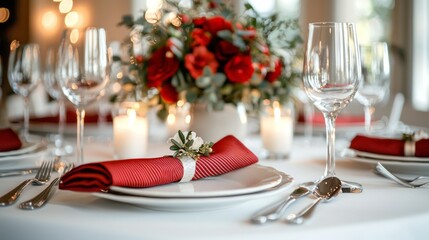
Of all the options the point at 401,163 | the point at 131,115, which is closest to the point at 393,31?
the point at 131,115

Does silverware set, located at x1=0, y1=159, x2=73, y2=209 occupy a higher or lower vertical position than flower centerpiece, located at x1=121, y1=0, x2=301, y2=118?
lower

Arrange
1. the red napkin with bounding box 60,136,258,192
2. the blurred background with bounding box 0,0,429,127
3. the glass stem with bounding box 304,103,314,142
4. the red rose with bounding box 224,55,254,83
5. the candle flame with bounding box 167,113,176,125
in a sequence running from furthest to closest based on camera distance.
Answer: the blurred background with bounding box 0,0,429,127
the glass stem with bounding box 304,103,314,142
the candle flame with bounding box 167,113,176,125
the red rose with bounding box 224,55,254,83
the red napkin with bounding box 60,136,258,192

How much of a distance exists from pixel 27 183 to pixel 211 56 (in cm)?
63

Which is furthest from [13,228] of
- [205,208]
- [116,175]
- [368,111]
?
[368,111]

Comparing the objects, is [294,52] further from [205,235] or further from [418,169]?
[205,235]

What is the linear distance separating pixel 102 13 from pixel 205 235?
8.15 metres

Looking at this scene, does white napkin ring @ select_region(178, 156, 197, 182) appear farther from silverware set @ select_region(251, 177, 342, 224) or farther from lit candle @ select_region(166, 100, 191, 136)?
lit candle @ select_region(166, 100, 191, 136)

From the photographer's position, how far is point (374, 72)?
1.70 m

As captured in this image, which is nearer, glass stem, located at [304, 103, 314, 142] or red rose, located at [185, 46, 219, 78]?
red rose, located at [185, 46, 219, 78]

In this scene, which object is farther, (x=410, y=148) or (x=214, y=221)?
(x=410, y=148)

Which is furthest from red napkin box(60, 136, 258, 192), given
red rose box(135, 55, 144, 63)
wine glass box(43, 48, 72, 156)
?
wine glass box(43, 48, 72, 156)

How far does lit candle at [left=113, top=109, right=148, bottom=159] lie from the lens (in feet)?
5.02

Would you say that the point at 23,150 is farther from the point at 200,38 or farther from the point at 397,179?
the point at 397,179

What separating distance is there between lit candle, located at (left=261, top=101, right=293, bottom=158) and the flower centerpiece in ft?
0.21
